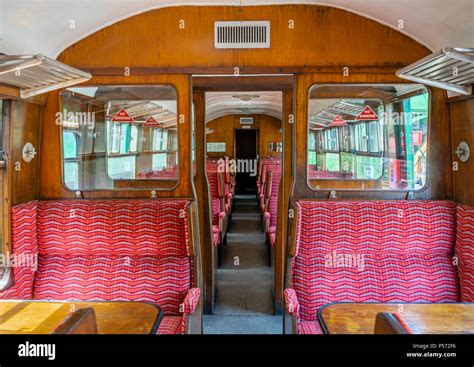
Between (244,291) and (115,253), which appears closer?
(115,253)

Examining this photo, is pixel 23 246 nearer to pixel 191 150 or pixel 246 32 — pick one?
pixel 191 150

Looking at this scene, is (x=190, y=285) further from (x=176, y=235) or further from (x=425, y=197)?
(x=425, y=197)

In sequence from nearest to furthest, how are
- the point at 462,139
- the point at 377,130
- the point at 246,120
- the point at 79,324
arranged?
the point at 79,324 < the point at 462,139 < the point at 377,130 < the point at 246,120

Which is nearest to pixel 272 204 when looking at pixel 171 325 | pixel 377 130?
pixel 377 130

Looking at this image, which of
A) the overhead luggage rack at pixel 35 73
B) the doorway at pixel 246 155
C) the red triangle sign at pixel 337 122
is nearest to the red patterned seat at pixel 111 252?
the overhead luggage rack at pixel 35 73

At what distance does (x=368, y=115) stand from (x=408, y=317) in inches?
84.0

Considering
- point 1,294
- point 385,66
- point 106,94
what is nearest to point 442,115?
point 385,66

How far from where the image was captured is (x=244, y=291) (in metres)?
4.82

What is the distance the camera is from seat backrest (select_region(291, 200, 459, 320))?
283 cm

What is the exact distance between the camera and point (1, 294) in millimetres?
2684

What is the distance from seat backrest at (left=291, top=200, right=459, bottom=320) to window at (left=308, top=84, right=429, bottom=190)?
16.1 inches

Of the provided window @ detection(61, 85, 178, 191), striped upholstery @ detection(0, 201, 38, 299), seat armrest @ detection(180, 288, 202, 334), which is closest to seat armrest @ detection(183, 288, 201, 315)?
seat armrest @ detection(180, 288, 202, 334)

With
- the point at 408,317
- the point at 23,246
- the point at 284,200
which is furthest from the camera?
the point at 284,200

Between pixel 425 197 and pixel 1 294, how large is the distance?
3.12 m
